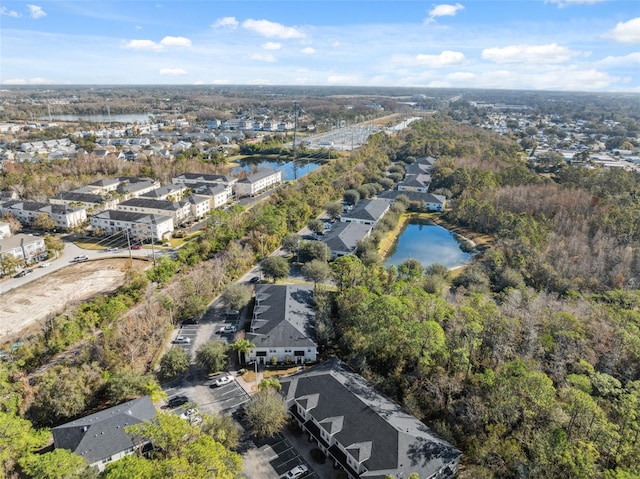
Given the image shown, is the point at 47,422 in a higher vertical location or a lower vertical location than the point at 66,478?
lower

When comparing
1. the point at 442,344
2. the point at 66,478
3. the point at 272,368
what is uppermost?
the point at 442,344

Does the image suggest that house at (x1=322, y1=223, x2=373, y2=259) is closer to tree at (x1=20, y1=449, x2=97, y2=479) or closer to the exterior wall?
the exterior wall

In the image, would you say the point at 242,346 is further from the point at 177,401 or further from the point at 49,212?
the point at 49,212

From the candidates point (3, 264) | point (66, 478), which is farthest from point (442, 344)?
point (3, 264)

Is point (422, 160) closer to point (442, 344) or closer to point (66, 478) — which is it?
point (442, 344)

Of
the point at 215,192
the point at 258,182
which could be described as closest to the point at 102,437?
the point at 215,192

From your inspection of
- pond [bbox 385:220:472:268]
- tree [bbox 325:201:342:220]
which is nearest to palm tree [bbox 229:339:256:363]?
pond [bbox 385:220:472:268]

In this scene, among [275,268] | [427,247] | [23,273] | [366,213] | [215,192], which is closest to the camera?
[275,268]
